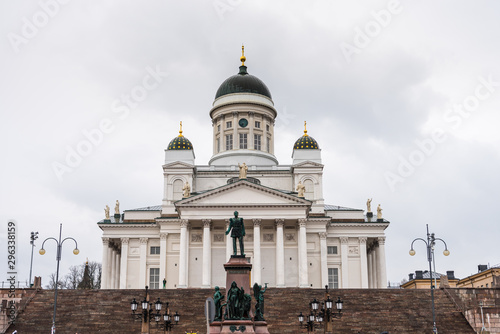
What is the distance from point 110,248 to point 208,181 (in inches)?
481

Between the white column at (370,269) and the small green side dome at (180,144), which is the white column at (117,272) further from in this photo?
the white column at (370,269)

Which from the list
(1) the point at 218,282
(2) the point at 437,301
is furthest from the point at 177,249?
(2) the point at 437,301

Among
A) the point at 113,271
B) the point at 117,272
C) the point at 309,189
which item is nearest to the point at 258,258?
the point at 309,189

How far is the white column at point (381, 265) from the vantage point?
2427 inches

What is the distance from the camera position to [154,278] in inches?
2431

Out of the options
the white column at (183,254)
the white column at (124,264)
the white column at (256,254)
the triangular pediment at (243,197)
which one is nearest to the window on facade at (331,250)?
the triangular pediment at (243,197)

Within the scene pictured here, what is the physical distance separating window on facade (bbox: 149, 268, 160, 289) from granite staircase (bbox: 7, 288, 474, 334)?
1530 cm

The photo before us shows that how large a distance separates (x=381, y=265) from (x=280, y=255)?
11053 mm

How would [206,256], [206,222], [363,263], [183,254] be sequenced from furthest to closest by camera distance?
[363,263] → [206,222] → [183,254] → [206,256]

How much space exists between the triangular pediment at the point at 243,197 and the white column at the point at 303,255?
2058 mm

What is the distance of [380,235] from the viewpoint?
6291cm

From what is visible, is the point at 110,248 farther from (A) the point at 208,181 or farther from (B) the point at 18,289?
(B) the point at 18,289

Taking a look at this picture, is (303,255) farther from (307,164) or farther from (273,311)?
(273,311)

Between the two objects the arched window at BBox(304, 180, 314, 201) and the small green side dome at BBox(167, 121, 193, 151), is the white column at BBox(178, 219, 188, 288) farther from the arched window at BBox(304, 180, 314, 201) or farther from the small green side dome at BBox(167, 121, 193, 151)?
the arched window at BBox(304, 180, 314, 201)
